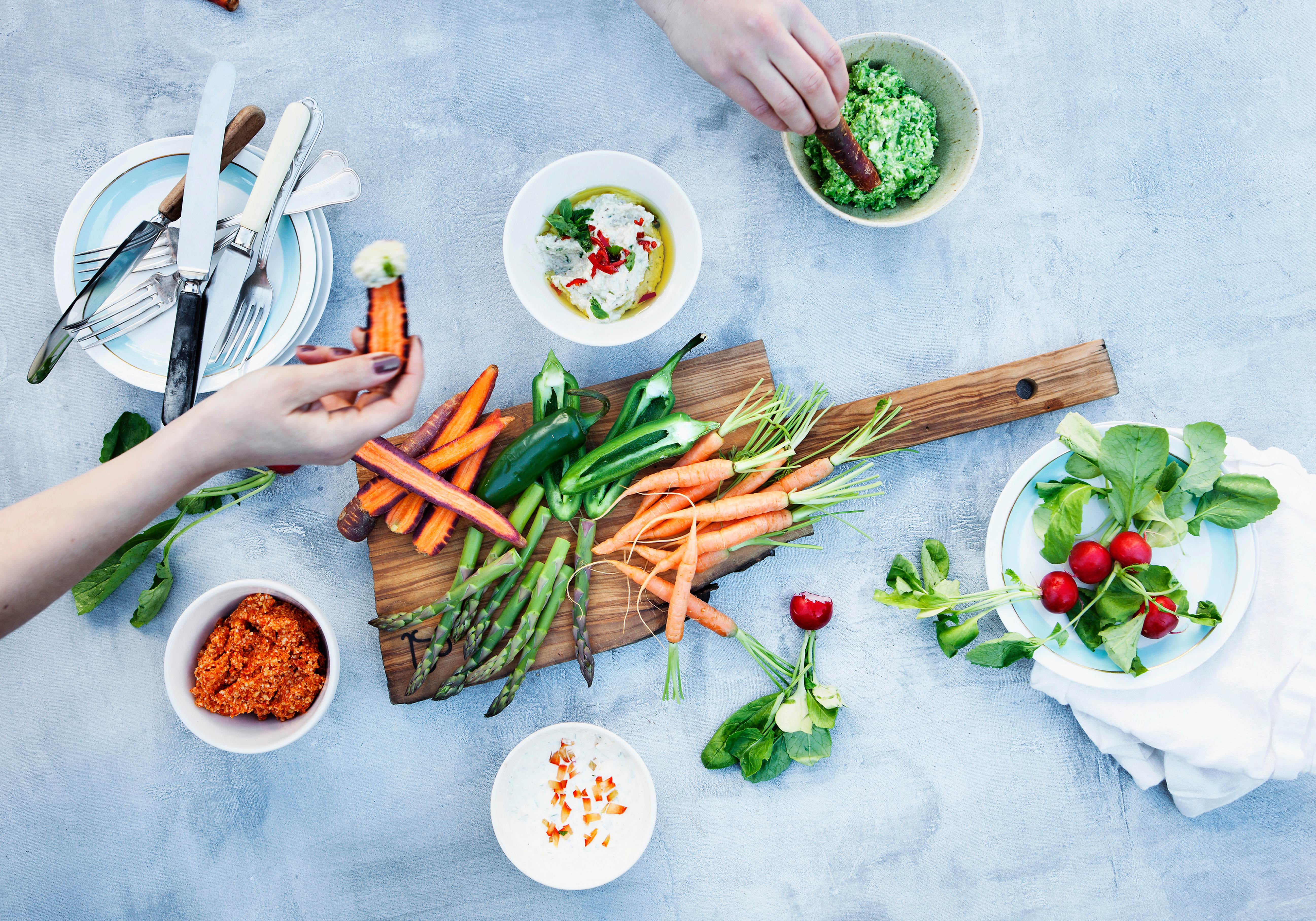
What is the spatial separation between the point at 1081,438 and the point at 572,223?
131 cm

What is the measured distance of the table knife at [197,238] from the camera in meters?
1.70

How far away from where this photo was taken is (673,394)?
1.99 metres

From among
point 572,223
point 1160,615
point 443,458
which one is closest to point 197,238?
point 443,458

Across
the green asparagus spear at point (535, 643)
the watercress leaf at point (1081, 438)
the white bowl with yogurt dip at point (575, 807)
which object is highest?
the watercress leaf at point (1081, 438)

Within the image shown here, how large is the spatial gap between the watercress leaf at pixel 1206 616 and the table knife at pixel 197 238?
239 centimetres

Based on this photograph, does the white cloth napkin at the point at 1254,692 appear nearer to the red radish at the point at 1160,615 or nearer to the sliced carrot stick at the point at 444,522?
the red radish at the point at 1160,615

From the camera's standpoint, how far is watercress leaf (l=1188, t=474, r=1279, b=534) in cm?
182

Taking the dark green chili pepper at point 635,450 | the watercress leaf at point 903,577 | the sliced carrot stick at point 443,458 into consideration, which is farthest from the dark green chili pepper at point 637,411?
the watercress leaf at point 903,577

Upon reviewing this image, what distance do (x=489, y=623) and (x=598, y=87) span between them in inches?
56.5

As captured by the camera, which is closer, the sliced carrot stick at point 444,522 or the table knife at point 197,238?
the table knife at point 197,238

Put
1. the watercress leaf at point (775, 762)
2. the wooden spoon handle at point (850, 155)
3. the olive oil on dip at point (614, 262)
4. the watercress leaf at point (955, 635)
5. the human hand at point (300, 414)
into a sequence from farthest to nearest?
1. the watercress leaf at point (775, 762)
2. the watercress leaf at point (955, 635)
3. the olive oil on dip at point (614, 262)
4. the wooden spoon handle at point (850, 155)
5. the human hand at point (300, 414)

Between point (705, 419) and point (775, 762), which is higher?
point (705, 419)

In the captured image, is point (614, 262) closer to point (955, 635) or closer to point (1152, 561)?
point (955, 635)

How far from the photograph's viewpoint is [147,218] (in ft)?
6.18
